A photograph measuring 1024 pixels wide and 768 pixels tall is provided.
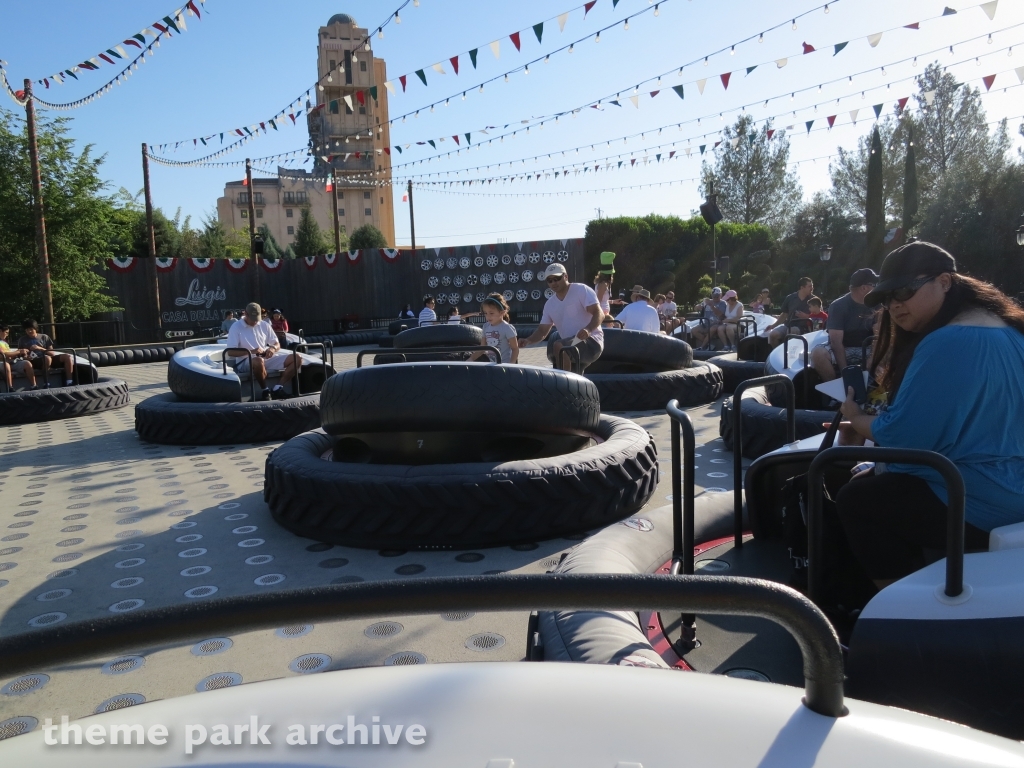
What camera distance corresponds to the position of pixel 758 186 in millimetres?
45812

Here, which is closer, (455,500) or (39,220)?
(455,500)

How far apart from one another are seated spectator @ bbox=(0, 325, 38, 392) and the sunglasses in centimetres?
Result: 1012

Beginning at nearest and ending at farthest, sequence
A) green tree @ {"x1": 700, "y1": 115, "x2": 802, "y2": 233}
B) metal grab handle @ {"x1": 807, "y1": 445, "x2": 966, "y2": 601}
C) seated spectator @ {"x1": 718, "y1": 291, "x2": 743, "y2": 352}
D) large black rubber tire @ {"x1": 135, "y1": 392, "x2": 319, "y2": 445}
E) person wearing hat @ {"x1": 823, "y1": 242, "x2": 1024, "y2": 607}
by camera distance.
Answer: metal grab handle @ {"x1": 807, "y1": 445, "x2": 966, "y2": 601} < person wearing hat @ {"x1": 823, "y1": 242, "x2": 1024, "y2": 607} < large black rubber tire @ {"x1": 135, "y1": 392, "x2": 319, "y2": 445} < seated spectator @ {"x1": 718, "y1": 291, "x2": 743, "y2": 352} < green tree @ {"x1": 700, "y1": 115, "x2": 802, "y2": 233}

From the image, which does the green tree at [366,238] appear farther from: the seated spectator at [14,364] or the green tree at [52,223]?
the seated spectator at [14,364]

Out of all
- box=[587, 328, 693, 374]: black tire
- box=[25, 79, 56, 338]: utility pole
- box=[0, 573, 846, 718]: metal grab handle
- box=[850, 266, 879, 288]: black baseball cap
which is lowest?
box=[587, 328, 693, 374]: black tire

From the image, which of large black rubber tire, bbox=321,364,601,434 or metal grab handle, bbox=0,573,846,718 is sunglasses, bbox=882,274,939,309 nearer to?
metal grab handle, bbox=0,573,846,718

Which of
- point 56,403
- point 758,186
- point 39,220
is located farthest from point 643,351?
point 758,186

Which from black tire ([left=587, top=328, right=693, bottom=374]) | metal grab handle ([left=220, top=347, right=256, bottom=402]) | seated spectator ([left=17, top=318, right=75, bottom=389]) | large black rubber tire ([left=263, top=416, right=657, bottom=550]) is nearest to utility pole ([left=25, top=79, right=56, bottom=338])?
seated spectator ([left=17, top=318, right=75, bottom=389])

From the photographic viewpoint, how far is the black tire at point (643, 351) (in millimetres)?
7945

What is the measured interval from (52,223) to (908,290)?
2340 centimetres

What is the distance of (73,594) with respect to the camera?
10.2 ft

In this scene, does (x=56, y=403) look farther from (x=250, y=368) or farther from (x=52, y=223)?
(x=52, y=223)

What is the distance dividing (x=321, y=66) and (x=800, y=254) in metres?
36.6

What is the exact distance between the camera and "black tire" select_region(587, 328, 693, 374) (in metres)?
A: 7.95
